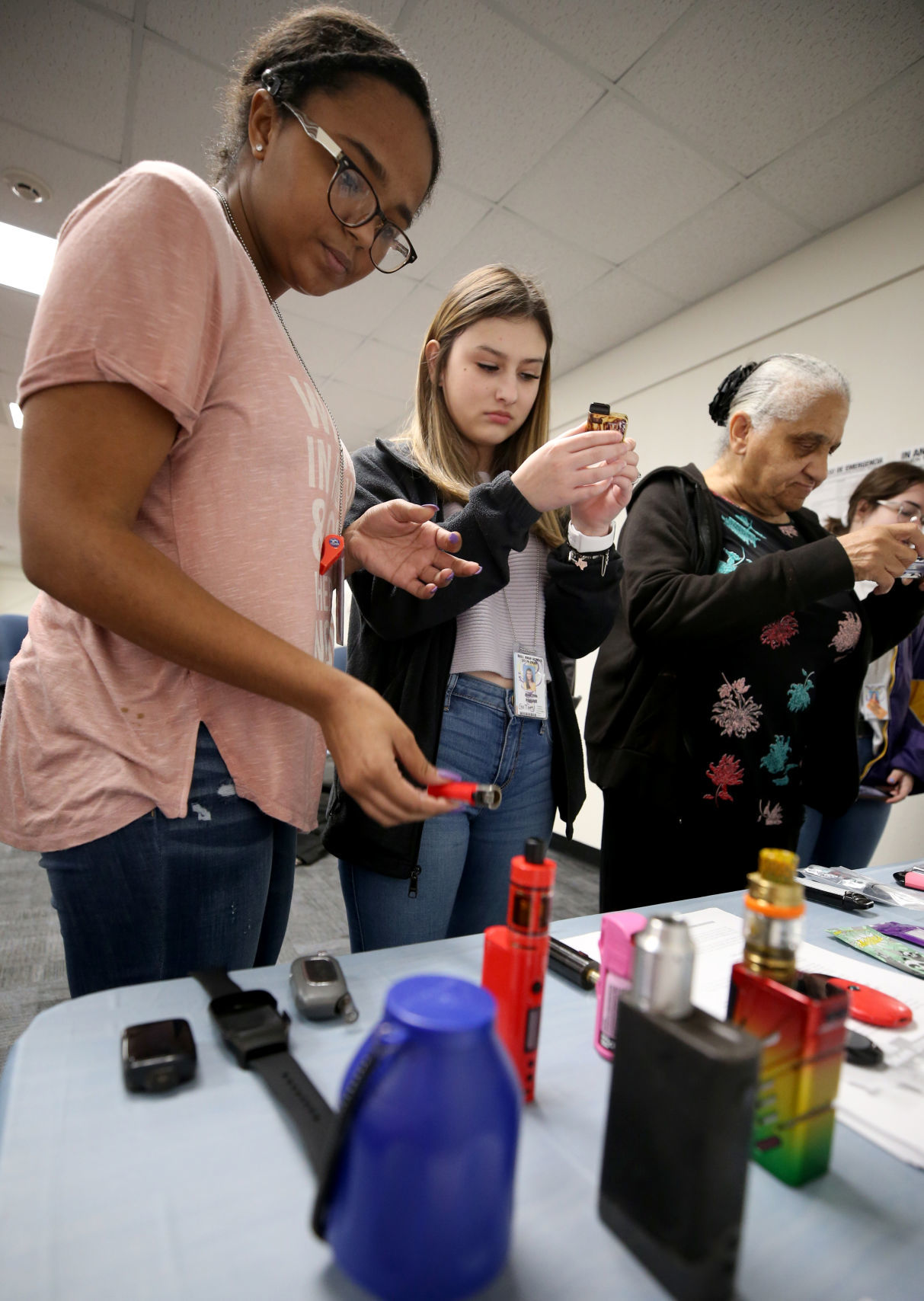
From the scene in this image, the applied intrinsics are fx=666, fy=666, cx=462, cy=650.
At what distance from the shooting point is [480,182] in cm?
246

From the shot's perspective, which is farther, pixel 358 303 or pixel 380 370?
pixel 380 370

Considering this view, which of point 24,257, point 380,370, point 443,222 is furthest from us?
point 380,370

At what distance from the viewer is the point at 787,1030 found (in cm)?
42

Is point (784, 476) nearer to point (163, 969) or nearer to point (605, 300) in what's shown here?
point (163, 969)

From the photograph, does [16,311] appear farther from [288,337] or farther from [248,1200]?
[248,1200]

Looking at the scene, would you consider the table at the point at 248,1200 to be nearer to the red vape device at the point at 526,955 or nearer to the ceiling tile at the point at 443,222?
the red vape device at the point at 526,955

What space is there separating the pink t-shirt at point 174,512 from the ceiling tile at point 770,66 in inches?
77.5

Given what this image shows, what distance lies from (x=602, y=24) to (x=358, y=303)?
5.94 ft

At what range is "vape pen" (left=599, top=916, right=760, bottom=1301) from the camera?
1.08ft

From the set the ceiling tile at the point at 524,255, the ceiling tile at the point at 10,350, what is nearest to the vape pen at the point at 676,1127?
the ceiling tile at the point at 524,255

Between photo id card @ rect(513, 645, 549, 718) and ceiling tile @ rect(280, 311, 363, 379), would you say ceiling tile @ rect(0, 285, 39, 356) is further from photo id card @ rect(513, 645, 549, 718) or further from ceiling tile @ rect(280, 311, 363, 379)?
photo id card @ rect(513, 645, 549, 718)

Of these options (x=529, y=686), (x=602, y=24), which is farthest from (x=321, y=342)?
(x=529, y=686)

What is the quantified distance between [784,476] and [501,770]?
88 cm

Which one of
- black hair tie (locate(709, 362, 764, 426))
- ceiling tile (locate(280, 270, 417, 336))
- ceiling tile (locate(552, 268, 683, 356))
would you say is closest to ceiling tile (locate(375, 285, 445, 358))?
ceiling tile (locate(280, 270, 417, 336))
